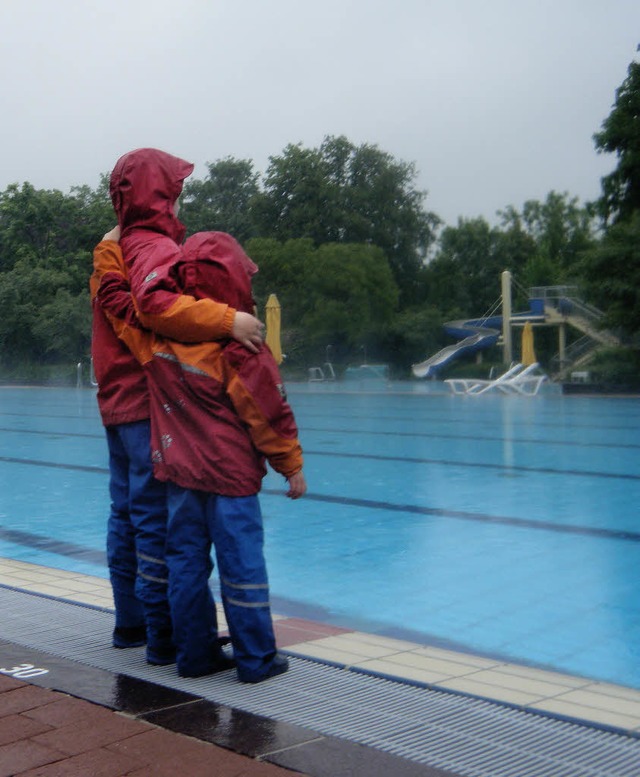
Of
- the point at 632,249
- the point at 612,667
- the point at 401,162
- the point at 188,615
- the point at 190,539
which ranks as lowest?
the point at 612,667

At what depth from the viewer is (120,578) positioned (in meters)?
3.72

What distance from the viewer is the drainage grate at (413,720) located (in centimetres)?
254

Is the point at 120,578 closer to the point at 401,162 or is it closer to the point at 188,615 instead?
the point at 188,615

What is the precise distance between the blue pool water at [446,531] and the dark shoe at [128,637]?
1.26m

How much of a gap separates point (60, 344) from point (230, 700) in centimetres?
3305

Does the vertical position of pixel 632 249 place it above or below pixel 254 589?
above

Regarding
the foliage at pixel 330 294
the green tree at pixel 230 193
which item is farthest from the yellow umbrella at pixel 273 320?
the green tree at pixel 230 193

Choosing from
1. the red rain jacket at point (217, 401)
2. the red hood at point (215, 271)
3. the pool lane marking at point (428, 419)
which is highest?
the red hood at point (215, 271)

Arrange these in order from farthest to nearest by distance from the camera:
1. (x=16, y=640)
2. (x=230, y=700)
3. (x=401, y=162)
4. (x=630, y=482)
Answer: (x=401, y=162) → (x=630, y=482) → (x=16, y=640) → (x=230, y=700)

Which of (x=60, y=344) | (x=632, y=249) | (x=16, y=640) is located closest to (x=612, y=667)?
(x=16, y=640)

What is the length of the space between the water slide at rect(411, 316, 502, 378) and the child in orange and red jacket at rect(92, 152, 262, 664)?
31059mm

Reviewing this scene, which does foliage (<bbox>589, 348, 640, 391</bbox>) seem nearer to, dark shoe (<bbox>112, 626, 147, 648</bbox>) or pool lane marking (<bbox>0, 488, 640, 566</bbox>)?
pool lane marking (<bbox>0, 488, 640, 566</bbox>)

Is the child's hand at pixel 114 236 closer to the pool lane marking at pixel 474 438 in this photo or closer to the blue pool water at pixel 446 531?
the blue pool water at pixel 446 531

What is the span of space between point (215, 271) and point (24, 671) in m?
1.41
